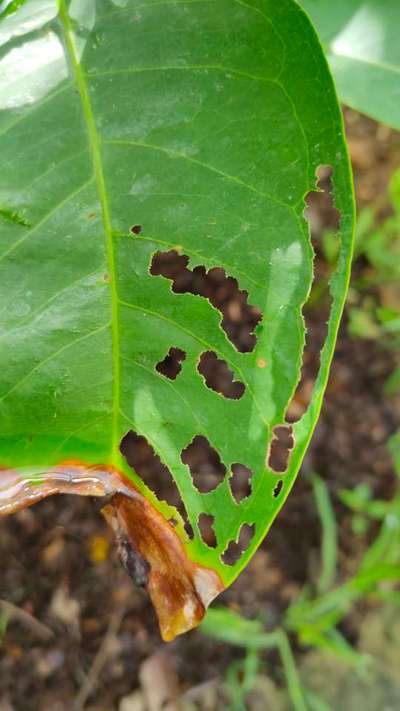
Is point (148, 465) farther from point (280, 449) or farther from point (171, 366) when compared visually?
point (171, 366)

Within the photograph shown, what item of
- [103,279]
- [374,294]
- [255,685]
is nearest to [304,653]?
[255,685]

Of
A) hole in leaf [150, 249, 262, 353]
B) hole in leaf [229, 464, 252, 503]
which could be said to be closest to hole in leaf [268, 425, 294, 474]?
hole in leaf [229, 464, 252, 503]

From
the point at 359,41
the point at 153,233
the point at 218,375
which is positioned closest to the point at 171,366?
the point at 153,233

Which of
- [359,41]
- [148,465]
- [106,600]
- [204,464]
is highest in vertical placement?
[359,41]

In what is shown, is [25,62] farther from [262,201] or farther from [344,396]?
[344,396]

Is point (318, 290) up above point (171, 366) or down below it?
below

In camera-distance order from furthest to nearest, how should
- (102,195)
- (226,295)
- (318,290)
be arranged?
(318,290) → (226,295) → (102,195)

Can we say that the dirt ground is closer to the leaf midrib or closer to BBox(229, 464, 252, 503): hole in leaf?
BBox(229, 464, 252, 503): hole in leaf
